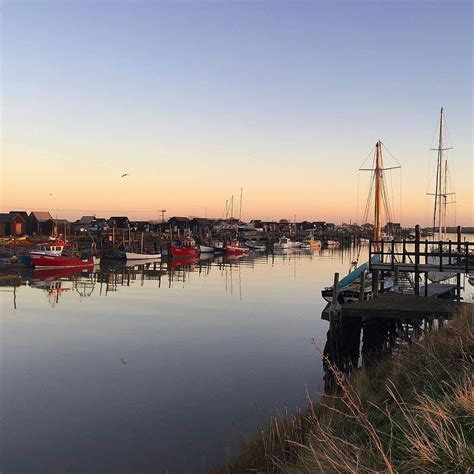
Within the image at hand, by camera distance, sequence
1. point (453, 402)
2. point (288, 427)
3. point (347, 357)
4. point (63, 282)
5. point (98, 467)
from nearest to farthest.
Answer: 1. point (453, 402)
2. point (288, 427)
3. point (98, 467)
4. point (347, 357)
5. point (63, 282)

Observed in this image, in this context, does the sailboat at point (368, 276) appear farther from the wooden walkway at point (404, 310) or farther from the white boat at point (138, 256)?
the white boat at point (138, 256)

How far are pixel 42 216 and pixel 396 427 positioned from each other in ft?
399

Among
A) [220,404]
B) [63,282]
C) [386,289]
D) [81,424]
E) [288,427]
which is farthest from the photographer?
[63,282]

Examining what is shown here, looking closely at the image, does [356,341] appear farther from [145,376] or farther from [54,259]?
[54,259]

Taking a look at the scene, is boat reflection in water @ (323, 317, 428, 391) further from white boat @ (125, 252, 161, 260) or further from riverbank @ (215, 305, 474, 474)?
white boat @ (125, 252, 161, 260)

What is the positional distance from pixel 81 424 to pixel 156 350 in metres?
8.54

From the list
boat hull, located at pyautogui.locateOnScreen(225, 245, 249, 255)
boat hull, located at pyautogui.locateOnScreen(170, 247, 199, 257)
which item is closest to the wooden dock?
boat hull, located at pyautogui.locateOnScreen(170, 247, 199, 257)

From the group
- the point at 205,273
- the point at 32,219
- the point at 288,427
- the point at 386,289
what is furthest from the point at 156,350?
the point at 32,219

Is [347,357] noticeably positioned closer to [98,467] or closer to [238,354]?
[238,354]

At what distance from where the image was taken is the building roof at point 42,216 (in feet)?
381

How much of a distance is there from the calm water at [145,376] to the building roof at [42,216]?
82602 mm

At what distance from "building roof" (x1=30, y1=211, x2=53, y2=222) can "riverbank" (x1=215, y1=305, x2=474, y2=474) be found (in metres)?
114

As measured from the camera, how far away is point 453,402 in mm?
6680

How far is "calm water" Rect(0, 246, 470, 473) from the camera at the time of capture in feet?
40.4
